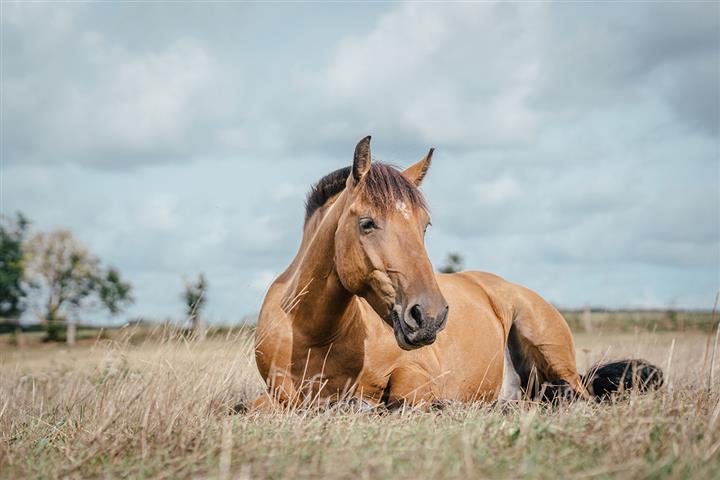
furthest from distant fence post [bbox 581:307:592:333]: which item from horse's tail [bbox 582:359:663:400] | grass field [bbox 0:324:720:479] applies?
grass field [bbox 0:324:720:479]

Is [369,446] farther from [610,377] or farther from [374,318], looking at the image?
[610,377]

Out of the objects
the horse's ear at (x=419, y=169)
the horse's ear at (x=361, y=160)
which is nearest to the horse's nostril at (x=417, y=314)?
the horse's ear at (x=361, y=160)

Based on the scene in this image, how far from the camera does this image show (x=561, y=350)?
7.48 metres

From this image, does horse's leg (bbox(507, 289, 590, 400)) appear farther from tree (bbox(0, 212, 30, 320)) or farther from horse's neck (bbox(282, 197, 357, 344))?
tree (bbox(0, 212, 30, 320))

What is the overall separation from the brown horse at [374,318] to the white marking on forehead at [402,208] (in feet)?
0.04

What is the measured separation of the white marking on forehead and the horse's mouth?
0.68 m

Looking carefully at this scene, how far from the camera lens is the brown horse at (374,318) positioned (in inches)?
181

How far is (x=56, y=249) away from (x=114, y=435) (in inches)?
2263

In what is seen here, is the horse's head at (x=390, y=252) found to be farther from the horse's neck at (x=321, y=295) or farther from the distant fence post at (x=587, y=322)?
the distant fence post at (x=587, y=322)

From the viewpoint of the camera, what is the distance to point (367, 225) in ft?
15.7

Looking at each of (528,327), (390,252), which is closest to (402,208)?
(390,252)

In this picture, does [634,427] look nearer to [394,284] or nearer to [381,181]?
[394,284]

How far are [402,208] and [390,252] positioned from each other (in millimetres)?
361

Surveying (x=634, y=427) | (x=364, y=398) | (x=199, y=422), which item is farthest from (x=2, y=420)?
(x=634, y=427)
